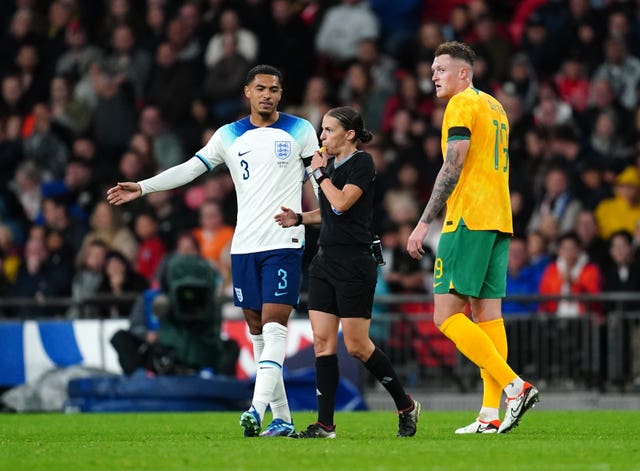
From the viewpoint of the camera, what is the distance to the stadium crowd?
1905 centimetres

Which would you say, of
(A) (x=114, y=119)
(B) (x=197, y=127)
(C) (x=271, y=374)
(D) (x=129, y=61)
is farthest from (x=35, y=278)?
(C) (x=271, y=374)

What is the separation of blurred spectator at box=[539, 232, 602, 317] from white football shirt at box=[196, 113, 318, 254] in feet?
23.9

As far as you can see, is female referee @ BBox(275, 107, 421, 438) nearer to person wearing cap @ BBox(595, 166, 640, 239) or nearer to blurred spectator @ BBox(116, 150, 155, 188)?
person wearing cap @ BBox(595, 166, 640, 239)

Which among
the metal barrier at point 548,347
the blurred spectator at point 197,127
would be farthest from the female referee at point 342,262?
the blurred spectator at point 197,127

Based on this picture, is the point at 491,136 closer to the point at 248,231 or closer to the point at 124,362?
the point at 248,231

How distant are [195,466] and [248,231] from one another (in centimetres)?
297

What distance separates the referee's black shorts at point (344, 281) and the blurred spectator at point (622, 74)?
10821mm

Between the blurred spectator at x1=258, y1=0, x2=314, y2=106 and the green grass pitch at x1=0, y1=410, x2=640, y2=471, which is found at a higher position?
the blurred spectator at x1=258, y1=0, x2=314, y2=106

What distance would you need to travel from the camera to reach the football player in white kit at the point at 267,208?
426 inches

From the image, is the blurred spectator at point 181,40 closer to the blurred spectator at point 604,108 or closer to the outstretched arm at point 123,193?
the blurred spectator at point 604,108

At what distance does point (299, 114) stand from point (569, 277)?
16.7 feet

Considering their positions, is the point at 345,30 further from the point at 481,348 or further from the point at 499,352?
the point at 481,348

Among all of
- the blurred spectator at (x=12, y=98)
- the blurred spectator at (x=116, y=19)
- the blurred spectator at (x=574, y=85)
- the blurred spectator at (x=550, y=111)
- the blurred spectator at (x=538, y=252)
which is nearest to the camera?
the blurred spectator at (x=538, y=252)

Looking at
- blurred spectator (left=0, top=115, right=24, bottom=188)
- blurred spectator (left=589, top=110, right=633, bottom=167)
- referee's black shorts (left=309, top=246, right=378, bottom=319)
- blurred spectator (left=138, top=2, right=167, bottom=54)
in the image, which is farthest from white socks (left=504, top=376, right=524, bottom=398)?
blurred spectator (left=138, top=2, right=167, bottom=54)
